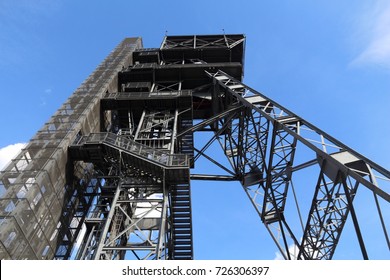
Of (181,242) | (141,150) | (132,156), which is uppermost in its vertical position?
(141,150)

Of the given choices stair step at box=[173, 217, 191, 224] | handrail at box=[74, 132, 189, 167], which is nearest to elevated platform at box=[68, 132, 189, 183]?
handrail at box=[74, 132, 189, 167]

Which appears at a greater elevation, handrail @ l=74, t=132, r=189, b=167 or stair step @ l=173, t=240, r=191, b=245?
handrail @ l=74, t=132, r=189, b=167

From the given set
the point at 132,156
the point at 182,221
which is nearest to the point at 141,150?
the point at 132,156

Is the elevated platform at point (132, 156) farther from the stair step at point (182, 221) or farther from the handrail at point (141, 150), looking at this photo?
the stair step at point (182, 221)

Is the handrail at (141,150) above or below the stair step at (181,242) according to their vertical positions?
above

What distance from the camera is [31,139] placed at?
19.7m

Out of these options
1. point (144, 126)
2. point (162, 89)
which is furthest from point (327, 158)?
point (162, 89)

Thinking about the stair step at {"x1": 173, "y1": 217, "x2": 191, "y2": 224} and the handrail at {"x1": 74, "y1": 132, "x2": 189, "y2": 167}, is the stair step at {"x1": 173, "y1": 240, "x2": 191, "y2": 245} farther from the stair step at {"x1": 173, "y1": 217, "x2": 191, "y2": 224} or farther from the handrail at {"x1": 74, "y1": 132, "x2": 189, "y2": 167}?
the handrail at {"x1": 74, "y1": 132, "x2": 189, "y2": 167}

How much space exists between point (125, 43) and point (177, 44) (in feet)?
17.8

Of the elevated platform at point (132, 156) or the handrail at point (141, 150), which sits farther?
the handrail at point (141, 150)

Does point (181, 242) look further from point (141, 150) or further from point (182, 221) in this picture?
point (141, 150)

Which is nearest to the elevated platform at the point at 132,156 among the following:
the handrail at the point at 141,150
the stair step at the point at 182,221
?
the handrail at the point at 141,150

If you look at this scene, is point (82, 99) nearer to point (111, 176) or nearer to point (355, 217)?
point (111, 176)

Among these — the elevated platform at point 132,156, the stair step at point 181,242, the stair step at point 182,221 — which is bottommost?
the stair step at point 181,242
